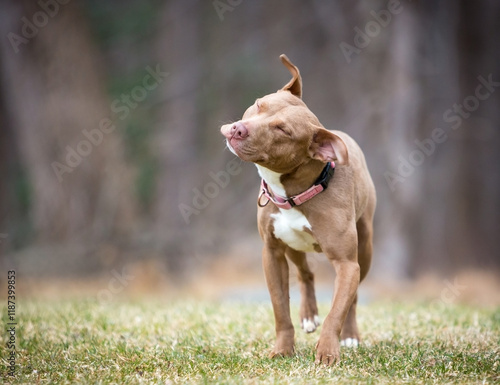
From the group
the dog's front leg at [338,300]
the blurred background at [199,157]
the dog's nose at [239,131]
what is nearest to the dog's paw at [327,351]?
the dog's front leg at [338,300]

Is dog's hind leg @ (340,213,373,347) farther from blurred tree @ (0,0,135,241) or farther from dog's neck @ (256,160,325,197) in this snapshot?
blurred tree @ (0,0,135,241)

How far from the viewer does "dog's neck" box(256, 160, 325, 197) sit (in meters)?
4.92

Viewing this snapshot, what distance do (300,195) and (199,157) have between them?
1495cm

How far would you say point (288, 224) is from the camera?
5016 mm

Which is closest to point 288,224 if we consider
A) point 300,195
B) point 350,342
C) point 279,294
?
point 300,195

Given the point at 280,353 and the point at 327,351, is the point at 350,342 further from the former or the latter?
the point at 327,351

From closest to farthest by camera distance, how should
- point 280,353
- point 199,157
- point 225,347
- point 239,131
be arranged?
1. point 239,131
2. point 280,353
3. point 225,347
4. point 199,157

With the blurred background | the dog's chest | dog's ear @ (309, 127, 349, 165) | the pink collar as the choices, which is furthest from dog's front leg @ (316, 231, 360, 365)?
the blurred background

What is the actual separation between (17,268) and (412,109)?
25.6ft

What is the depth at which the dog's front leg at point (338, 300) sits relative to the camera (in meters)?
4.76

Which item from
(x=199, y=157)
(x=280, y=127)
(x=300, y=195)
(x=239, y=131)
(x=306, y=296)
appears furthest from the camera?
(x=199, y=157)

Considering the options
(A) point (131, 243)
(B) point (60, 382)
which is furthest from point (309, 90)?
(B) point (60, 382)

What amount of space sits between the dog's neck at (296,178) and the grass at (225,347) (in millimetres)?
1108

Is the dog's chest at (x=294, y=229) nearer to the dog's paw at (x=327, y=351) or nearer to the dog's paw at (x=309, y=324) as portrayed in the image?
the dog's paw at (x=327, y=351)
